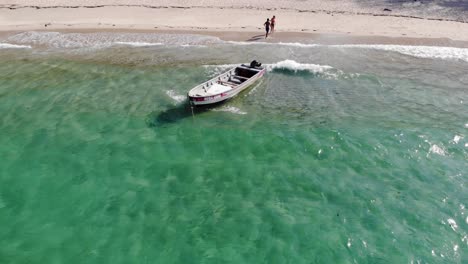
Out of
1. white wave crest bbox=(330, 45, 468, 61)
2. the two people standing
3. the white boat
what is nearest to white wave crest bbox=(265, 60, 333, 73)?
the white boat

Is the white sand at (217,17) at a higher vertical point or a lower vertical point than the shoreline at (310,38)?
higher

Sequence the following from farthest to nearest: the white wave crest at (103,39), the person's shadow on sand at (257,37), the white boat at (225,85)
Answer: the white wave crest at (103,39) < the person's shadow on sand at (257,37) < the white boat at (225,85)

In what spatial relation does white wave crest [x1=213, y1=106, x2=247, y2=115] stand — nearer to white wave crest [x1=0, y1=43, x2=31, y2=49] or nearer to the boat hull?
the boat hull

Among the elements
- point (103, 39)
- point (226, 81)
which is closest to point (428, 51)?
point (226, 81)

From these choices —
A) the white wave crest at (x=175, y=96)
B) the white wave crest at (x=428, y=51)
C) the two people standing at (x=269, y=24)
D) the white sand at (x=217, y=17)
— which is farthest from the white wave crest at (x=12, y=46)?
the white wave crest at (x=428, y=51)

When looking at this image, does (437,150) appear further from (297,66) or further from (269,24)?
(269,24)

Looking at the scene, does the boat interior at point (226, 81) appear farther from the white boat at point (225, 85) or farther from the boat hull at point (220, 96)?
the boat hull at point (220, 96)

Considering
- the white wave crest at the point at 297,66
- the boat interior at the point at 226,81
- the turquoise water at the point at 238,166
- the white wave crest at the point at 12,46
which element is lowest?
the turquoise water at the point at 238,166
